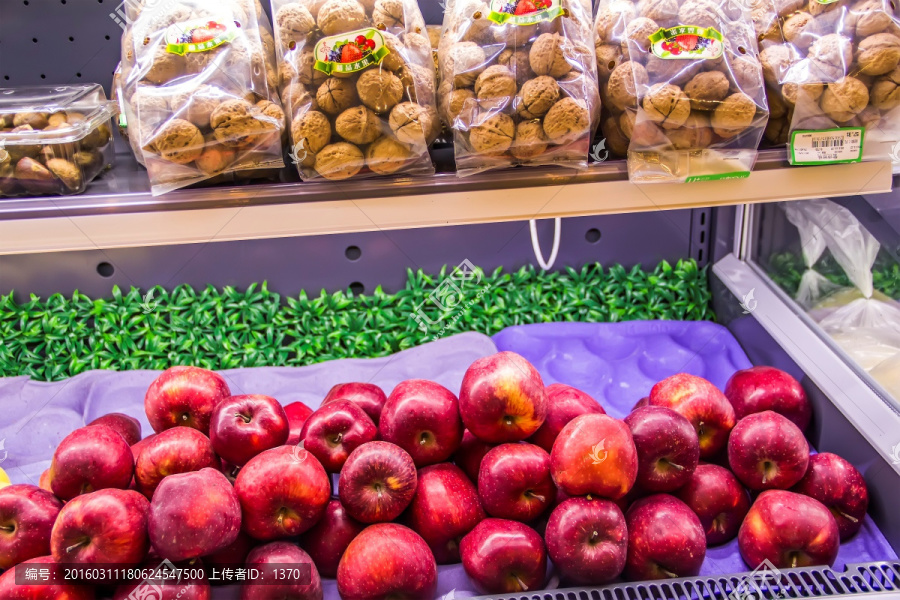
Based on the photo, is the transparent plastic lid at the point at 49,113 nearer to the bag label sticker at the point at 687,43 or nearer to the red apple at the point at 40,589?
the red apple at the point at 40,589

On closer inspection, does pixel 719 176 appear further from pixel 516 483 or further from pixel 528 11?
pixel 516 483

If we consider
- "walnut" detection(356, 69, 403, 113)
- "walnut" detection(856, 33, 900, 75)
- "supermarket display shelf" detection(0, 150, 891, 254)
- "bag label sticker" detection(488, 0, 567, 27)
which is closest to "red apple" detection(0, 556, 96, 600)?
"supermarket display shelf" detection(0, 150, 891, 254)

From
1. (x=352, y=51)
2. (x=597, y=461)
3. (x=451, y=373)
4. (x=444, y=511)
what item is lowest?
(x=451, y=373)

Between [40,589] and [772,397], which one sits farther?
[772,397]

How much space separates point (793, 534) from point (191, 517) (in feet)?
3.08

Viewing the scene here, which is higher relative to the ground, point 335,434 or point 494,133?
point 494,133

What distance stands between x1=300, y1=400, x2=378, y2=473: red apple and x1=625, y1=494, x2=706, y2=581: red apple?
472 mm

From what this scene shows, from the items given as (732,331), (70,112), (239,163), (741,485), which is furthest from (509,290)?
(70,112)

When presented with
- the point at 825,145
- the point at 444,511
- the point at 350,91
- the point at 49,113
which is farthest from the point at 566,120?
the point at 49,113

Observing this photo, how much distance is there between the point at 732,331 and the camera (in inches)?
68.7

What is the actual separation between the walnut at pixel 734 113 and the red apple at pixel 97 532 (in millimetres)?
1072

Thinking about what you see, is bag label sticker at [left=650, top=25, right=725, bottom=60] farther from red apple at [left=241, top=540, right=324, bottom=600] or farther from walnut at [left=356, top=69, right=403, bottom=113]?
red apple at [left=241, top=540, right=324, bottom=600]

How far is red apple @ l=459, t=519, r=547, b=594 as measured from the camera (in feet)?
3.38

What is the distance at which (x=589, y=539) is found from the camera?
1.02m
